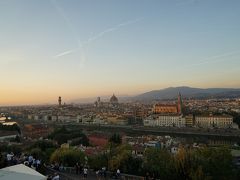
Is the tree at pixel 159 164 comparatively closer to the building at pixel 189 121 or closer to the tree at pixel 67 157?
the tree at pixel 67 157

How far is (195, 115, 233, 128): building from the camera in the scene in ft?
185

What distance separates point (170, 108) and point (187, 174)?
64890mm

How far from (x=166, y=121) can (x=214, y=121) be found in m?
8.49

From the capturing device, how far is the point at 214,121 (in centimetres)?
5888

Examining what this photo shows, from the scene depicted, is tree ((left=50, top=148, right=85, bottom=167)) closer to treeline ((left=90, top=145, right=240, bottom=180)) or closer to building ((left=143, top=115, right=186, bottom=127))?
treeline ((left=90, top=145, right=240, bottom=180))

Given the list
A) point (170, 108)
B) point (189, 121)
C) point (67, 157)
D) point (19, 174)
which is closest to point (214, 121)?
point (189, 121)

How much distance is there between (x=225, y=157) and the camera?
45.3 feet

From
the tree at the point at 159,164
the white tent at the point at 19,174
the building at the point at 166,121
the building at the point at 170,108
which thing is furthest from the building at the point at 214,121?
the white tent at the point at 19,174

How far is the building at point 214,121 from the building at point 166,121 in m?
2.64

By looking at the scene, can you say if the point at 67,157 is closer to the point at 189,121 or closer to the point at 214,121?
the point at 214,121

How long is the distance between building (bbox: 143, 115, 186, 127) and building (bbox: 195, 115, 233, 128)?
2.64m

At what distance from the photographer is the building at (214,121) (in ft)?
185

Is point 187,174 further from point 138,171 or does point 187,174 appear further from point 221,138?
point 221,138

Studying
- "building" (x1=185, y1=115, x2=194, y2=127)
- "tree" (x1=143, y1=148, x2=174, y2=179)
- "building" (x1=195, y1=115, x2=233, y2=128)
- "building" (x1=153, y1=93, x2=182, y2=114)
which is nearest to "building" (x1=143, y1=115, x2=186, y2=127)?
"building" (x1=185, y1=115, x2=194, y2=127)
